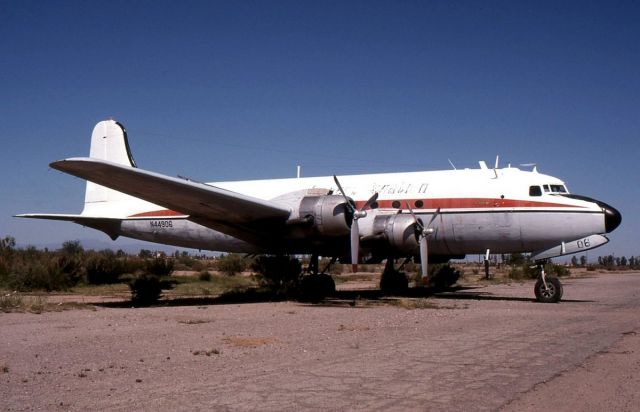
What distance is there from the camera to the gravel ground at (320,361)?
5520mm

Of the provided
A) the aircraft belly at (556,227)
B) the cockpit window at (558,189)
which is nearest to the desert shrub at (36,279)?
the aircraft belly at (556,227)

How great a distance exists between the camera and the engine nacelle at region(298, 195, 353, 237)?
1513 cm

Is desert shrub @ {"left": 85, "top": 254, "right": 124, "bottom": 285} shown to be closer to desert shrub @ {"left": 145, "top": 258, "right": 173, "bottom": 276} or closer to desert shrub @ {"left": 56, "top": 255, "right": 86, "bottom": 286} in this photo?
desert shrub @ {"left": 56, "top": 255, "right": 86, "bottom": 286}

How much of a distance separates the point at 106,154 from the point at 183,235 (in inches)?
182

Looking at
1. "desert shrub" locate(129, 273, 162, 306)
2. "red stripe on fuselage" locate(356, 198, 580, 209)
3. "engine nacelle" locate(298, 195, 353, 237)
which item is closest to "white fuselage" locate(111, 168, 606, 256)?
"red stripe on fuselage" locate(356, 198, 580, 209)

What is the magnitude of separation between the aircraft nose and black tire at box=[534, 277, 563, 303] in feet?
6.10

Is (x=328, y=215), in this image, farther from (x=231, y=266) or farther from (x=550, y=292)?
(x=231, y=266)

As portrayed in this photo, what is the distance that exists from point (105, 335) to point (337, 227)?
6619 millimetres

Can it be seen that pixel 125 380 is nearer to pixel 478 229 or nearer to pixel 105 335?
pixel 105 335

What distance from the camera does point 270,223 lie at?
16.1 m

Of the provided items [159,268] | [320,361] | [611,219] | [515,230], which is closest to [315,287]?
[515,230]

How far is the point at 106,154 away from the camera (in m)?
21.8

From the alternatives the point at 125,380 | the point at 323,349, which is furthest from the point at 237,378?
the point at 323,349

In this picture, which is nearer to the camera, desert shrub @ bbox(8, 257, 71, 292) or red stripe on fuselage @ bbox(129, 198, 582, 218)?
red stripe on fuselage @ bbox(129, 198, 582, 218)
